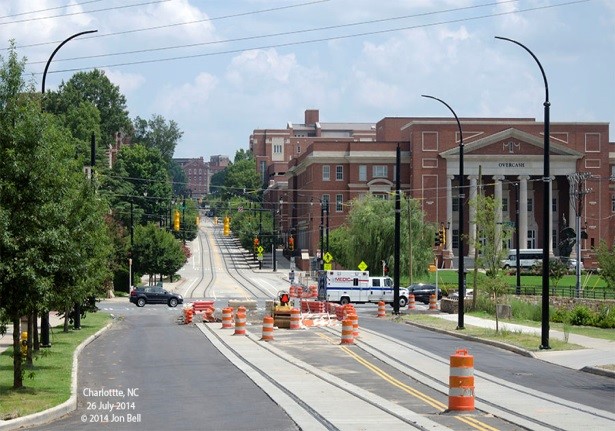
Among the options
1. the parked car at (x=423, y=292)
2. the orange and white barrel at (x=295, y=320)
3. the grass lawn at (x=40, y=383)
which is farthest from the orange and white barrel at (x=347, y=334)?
the parked car at (x=423, y=292)

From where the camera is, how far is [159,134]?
189 metres

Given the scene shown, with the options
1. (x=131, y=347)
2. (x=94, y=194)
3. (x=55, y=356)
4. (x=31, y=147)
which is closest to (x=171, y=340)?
(x=131, y=347)

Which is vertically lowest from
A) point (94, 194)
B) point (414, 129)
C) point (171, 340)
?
point (171, 340)

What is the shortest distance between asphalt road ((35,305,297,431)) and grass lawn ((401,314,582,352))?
32.0 feet

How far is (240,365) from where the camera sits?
1172 inches

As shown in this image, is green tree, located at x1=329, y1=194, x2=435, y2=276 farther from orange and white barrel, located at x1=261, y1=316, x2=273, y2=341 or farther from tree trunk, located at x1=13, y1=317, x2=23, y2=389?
tree trunk, located at x1=13, y1=317, x2=23, y2=389

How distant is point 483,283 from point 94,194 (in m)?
22.0

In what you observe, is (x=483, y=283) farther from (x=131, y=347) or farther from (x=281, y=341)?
(x=131, y=347)

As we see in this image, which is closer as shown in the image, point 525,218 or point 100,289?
point 100,289

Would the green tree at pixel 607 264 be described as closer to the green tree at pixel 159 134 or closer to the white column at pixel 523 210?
the white column at pixel 523 210

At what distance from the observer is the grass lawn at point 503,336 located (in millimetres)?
35500

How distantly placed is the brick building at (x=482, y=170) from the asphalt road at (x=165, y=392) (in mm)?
79613

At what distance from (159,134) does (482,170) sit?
82266 millimetres

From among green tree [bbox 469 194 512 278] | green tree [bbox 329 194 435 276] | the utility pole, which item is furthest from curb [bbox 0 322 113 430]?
green tree [bbox 329 194 435 276]
